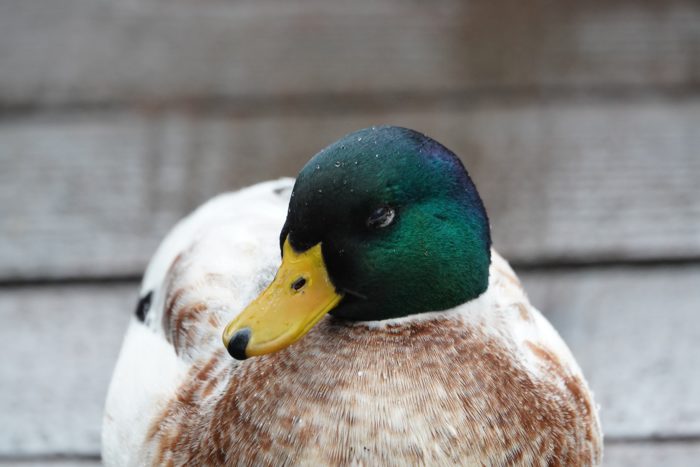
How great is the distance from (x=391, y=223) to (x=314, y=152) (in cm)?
160

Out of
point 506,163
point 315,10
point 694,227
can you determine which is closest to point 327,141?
point 506,163

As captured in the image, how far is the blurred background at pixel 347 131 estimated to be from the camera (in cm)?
236

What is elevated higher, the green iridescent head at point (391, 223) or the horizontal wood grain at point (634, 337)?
the green iridescent head at point (391, 223)

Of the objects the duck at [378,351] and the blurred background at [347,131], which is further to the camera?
the blurred background at [347,131]

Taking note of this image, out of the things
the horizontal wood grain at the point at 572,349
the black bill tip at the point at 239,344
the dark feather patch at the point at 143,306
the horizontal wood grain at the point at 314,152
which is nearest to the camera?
the black bill tip at the point at 239,344

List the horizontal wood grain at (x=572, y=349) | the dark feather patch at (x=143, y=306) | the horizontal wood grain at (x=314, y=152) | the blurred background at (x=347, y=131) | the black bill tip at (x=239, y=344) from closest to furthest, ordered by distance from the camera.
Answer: the black bill tip at (x=239, y=344) → the dark feather patch at (x=143, y=306) → the horizontal wood grain at (x=572, y=349) → the blurred background at (x=347, y=131) → the horizontal wood grain at (x=314, y=152)

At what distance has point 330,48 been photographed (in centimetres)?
340

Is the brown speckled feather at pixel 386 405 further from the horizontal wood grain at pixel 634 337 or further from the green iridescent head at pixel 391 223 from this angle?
the horizontal wood grain at pixel 634 337

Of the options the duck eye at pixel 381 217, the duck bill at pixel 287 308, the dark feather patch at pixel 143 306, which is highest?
the duck eye at pixel 381 217

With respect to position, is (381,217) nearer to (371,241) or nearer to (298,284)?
(371,241)

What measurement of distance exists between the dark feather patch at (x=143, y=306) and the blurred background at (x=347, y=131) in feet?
1.19

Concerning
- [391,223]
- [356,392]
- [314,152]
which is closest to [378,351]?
[356,392]

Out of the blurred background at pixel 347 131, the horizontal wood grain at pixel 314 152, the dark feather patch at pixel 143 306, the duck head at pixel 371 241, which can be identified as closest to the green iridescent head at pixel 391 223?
the duck head at pixel 371 241

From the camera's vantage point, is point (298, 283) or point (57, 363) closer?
point (298, 283)
